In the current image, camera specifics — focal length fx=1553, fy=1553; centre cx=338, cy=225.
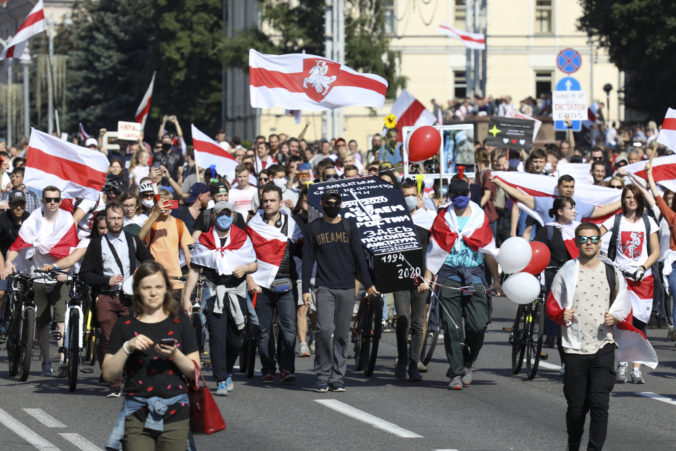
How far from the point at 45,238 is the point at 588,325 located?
21.0 feet

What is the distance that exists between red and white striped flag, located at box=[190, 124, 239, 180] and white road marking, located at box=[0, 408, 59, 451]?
10117mm

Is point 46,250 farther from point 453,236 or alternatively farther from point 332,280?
point 453,236

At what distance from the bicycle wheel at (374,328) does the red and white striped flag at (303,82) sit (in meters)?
6.38

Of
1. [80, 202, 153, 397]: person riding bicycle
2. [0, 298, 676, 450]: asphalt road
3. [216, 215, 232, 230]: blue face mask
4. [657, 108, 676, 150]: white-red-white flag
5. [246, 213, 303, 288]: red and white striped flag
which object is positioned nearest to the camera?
[0, 298, 676, 450]: asphalt road

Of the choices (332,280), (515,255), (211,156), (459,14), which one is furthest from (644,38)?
(515,255)

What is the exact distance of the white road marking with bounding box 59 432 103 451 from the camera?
10.8 m

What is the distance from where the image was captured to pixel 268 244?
48.4 ft

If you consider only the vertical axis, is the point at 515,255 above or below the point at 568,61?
below

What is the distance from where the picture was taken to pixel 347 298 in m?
14.0

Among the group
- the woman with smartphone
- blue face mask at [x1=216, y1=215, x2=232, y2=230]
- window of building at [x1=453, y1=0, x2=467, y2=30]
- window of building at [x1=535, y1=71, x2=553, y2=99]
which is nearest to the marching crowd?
blue face mask at [x1=216, y1=215, x2=232, y2=230]

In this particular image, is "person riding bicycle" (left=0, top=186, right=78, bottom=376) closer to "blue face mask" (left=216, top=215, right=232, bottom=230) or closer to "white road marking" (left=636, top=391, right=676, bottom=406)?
"blue face mask" (left=216, top=215, right=232, bottom=230)

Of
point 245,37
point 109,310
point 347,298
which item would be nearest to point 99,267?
point 109,310

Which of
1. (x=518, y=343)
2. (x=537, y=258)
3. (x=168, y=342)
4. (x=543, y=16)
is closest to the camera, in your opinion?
(x=168, y=342)

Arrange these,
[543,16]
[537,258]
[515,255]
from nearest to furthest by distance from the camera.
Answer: [515,255], [537,258], [543,16]
